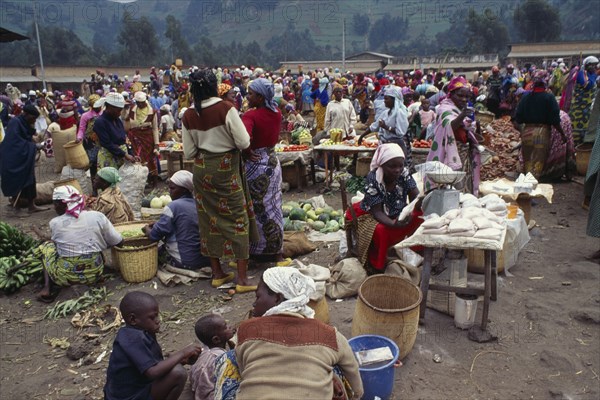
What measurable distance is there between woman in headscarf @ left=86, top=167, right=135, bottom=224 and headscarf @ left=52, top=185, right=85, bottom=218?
1.18 m

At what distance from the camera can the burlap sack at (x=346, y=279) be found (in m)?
4.25

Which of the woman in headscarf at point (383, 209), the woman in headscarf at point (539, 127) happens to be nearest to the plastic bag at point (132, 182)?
the woman in headscarf at point (383, 209)

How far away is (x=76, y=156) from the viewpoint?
7.99 m

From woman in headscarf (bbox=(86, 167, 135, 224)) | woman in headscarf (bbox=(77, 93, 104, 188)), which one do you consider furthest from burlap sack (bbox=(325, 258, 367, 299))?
woman in headscarf (bbox=(77, 93, 104, 188))

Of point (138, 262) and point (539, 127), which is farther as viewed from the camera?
point (539, 127)

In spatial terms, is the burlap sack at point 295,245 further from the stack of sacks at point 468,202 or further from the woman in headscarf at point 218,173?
the stack of sacks at point 468,202

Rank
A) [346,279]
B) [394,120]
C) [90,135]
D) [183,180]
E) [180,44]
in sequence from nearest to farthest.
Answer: [346,279] < [183,180] < [394,120] < [90,135] < [180,44]

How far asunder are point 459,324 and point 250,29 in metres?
140

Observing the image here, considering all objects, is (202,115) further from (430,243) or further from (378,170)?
(430,243)

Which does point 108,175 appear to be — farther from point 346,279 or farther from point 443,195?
point 443,195

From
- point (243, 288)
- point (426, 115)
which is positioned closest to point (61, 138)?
point (243, 288)

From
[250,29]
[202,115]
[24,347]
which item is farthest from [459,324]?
[250,29]

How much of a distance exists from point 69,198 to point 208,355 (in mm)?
2299

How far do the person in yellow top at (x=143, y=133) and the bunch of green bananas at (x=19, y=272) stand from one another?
3.84m
